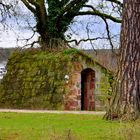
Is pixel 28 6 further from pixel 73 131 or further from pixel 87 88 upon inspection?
pixel 73 131

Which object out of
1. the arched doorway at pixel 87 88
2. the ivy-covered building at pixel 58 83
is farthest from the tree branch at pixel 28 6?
the arched doorway at pixel 87 88

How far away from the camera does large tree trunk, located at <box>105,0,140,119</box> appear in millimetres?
16094

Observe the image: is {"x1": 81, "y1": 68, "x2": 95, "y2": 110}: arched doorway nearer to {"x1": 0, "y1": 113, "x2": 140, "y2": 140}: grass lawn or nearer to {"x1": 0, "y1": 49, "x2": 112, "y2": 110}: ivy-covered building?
{"x1": 0, "y1": 49, "x2": 112, "y2": 110}: ivy-covered building

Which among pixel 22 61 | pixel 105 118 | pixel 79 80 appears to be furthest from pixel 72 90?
pixel 105 118

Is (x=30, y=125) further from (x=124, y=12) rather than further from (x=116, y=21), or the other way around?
(x=116, y=21)

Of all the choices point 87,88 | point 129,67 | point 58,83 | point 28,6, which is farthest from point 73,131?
point 28,6

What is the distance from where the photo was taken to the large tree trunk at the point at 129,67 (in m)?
16.1

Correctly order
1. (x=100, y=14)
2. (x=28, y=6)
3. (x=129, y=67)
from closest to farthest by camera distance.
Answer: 1. (x=129, y=67)
2. (x=28, y=6)
3. (x=100, y=14)

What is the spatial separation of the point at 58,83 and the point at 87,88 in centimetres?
187

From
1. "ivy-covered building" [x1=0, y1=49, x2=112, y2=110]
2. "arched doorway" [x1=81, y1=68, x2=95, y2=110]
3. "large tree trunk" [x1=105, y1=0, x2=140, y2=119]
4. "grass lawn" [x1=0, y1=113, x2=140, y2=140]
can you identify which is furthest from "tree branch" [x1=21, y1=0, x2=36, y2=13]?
"grass lawn" [x1=0, y1=113, x2=140, y2=140]

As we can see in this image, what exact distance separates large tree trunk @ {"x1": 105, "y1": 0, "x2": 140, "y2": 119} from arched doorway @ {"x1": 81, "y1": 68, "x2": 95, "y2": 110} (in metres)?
12.3

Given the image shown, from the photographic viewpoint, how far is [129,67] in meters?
16.2

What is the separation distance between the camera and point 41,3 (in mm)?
33062

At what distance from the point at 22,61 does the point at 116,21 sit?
7.30 metres
